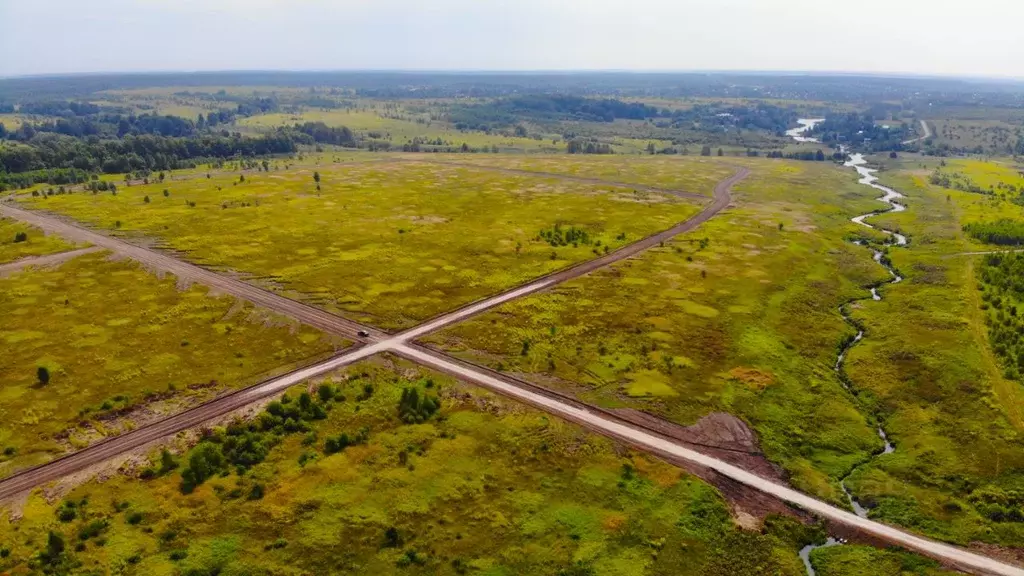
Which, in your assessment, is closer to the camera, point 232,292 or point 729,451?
point 729,451

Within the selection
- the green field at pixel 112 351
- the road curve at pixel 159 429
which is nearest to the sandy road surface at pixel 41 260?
the green field at pixel 112 351

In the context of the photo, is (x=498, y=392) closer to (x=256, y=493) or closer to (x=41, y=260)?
(x=256, y=493)

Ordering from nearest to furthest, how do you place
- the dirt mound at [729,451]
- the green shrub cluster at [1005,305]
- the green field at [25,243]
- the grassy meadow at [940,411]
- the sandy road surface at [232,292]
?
the dirt mound at [729,451], the grassy meadow at [940,411], the sandy road surface at [232,292], the green shrub cluster at [1005,305], the green field at [25,243]

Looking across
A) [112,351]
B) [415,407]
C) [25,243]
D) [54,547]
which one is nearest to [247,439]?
[54,547]

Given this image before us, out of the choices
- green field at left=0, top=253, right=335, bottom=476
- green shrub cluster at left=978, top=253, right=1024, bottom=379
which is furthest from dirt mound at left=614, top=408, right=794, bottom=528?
green field at left=0, top=253, right=335, bottom=476

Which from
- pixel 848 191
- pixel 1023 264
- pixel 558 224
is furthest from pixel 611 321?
pixel 848 191

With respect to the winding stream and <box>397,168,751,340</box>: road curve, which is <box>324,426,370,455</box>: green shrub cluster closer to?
<box>397,168,751,340</box>: road curve

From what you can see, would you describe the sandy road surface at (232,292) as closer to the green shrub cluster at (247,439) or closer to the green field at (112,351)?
the green field at (112,351)

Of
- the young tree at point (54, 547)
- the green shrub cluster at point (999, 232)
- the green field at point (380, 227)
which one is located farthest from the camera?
the green shrub cluster at point (999, 232)
